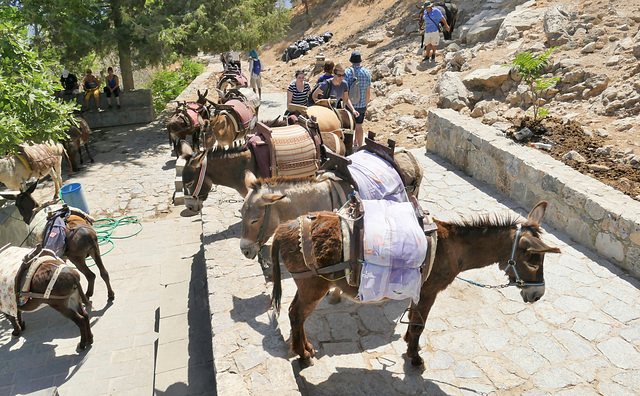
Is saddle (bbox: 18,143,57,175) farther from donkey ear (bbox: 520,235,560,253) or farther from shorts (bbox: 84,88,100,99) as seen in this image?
donkey ear (bbox: 520,235,560,253)

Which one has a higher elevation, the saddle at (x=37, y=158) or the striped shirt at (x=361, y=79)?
the striped shirt at (x=361, y=79)

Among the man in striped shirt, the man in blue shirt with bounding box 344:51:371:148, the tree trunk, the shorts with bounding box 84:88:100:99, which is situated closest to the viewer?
the man in blue shirt with bounding box 344:51:371:148

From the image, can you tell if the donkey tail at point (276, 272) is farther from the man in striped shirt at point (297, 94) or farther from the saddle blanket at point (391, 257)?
the man in striped shirt at point (297, 94)

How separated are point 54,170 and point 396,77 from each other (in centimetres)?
1027

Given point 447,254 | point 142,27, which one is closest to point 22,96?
point 447,254

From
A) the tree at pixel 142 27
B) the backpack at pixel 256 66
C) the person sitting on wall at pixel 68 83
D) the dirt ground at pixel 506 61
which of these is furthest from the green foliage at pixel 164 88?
the backpack at pixel 256 66

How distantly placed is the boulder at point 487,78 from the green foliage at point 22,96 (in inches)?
367

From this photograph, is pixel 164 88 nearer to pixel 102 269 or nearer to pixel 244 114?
pixel 244 114

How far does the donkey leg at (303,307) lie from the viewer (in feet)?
13.1

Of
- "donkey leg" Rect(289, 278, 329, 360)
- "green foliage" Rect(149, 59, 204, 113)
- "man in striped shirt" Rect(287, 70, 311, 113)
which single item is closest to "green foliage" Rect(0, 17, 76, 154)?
"donkey leg" Rect(289, 278, 329, 360)

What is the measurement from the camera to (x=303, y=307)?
4125 mm

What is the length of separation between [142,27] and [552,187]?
38.3ft

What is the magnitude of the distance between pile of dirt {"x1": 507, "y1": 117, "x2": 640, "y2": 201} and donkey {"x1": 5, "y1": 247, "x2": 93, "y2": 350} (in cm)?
755

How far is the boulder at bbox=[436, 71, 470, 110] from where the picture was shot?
1134 cm
